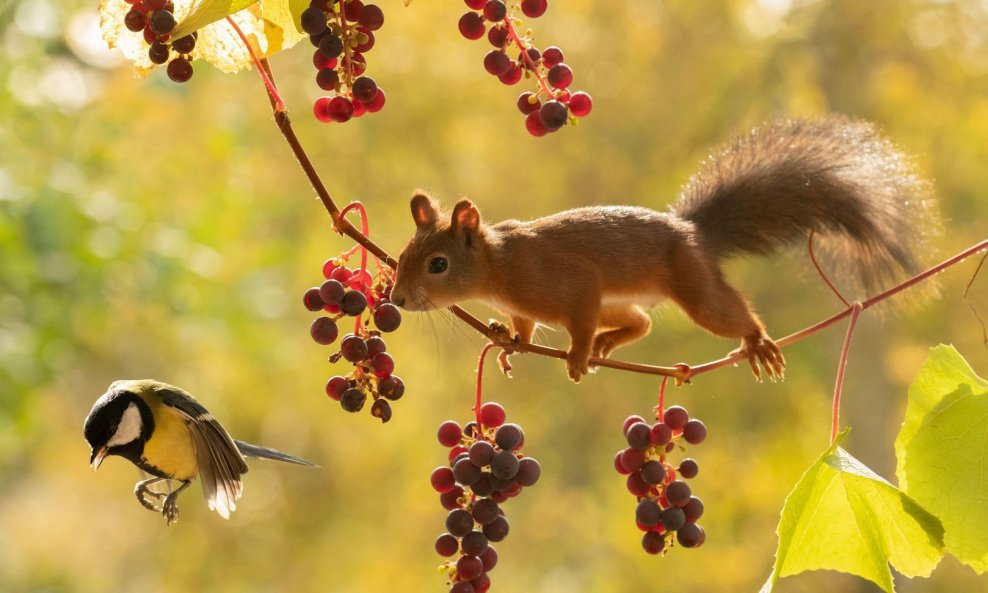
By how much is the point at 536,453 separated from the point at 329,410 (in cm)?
194

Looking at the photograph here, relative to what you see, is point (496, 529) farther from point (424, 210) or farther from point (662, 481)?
point (424, 210)

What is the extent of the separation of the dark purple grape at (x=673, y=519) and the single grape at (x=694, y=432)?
0.07m

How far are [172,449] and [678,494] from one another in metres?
0.54

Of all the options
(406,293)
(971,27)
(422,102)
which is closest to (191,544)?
(422,102)

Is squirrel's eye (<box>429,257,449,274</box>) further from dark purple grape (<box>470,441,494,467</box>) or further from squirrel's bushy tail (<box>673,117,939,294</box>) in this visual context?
dark purple grape (<box>470,441,494,467</box>)

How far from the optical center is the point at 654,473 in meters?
1.14

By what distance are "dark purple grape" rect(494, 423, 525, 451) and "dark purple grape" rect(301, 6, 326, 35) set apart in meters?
0.40

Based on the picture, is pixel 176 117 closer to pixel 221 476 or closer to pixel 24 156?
pixel 24 156

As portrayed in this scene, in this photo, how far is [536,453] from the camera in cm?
984

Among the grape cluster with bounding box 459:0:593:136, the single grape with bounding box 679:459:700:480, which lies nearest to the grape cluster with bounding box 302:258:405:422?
the grape cluster with bounding box 459:0:593:136

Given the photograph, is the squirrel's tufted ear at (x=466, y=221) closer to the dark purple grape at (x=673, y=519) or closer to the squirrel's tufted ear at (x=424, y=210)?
the squirrel's tufted ear at (x=424, y=210)

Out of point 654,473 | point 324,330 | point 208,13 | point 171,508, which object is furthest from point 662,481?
point 208,13

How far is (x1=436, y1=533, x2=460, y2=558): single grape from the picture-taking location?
1052 millimetres

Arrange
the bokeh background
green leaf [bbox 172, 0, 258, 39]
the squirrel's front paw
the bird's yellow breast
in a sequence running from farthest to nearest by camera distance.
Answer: the bokeh background → the squirrel's front paw → the bird's yellow breast → green leaf [bbox 172, 0, 258, 39]
